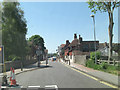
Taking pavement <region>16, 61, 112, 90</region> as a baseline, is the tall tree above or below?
above

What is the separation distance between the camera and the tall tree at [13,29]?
3288cm

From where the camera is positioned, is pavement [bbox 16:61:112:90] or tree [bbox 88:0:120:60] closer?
pavement [bbox 16:61:112:90]

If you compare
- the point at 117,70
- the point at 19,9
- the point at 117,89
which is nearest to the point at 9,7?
the point at 19,9

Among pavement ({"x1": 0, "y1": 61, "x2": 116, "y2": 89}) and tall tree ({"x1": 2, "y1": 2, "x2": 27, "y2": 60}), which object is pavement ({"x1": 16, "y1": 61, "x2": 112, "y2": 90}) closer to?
pavement ({"x1": 0, "y1": 61, "x2": 116, "y2": 89})

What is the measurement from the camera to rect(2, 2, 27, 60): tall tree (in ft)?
108

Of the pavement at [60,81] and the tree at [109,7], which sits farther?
the tree at [109,7]

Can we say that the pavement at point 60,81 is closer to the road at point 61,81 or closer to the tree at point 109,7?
the road at point 61,81

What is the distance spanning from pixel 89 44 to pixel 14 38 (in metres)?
37.7

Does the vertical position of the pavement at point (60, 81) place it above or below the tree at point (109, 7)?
below

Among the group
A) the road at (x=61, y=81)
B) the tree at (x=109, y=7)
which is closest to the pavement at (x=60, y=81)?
the road at (x=61, y=81)

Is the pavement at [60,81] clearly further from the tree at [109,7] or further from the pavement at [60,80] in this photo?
the tree at [109,7]

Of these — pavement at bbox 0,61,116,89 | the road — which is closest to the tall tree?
pavement at bbox 0,61,116,89

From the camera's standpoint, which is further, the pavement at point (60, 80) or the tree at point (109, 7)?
the tree at point (109, 7)

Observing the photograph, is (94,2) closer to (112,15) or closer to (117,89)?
(112,15)
